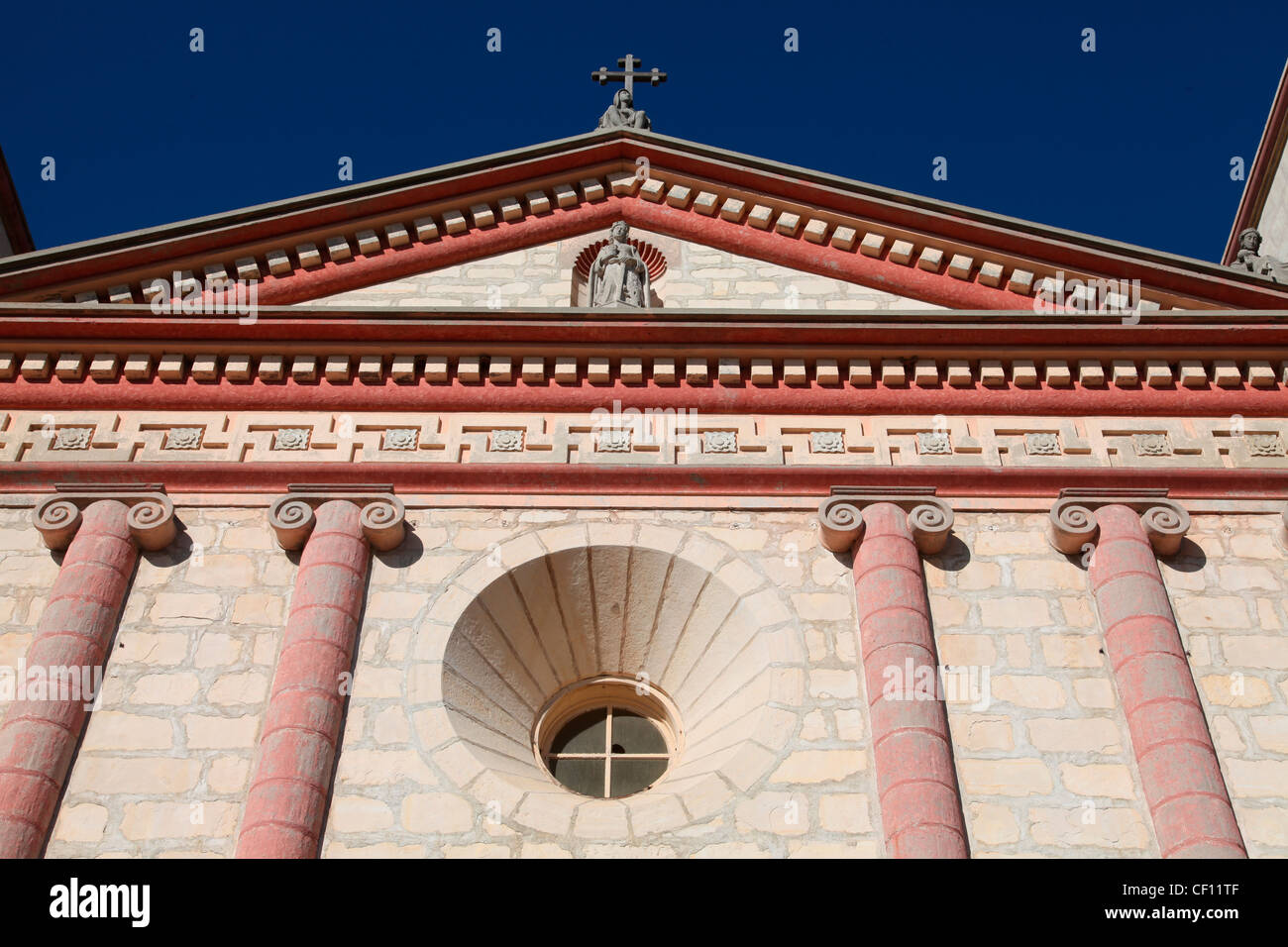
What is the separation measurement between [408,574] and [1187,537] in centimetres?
626

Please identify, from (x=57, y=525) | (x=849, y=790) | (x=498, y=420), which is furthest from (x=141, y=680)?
(x=849, y=790)

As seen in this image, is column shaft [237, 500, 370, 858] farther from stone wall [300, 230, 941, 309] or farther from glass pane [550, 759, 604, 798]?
stone wall [300, 230, 941, 309]

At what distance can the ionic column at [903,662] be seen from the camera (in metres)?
10.2

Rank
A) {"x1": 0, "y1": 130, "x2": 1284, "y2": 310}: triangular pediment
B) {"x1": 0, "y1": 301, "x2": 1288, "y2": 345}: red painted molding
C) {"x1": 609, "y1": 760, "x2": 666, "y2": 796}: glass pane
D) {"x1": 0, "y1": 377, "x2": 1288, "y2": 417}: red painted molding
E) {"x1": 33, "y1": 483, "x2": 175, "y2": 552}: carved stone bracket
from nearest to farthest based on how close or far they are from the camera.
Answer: {"x1": 609, "y1": 760, "x2": 666, "y2": 796}: glass pane < {"x1": 33, "y1": 483, "x2": 175, "y2": 552}: carved stone bracket < {"x1": 0, "y1": 377, "x2": 1288, "y2": 417}: red painted molding < {"x1": 0, "y1": 301, "x2": 1288, "y2": 345}: red painted molding < {"x1": 0, "y1": 130, "x2": 1284, "y2": 310}: triangular pediment

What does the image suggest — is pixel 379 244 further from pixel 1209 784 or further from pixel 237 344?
pixel 1209 784

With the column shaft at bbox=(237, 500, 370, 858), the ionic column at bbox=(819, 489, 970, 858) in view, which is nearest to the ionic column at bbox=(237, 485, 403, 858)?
the column shaft at bbox=(237, 500, 370, 858)

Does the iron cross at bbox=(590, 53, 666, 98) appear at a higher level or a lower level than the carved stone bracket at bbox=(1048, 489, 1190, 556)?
higher

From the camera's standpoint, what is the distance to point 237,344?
13375 mm

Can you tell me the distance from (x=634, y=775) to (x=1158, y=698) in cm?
395

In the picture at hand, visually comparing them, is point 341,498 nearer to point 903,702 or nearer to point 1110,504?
point 903,702

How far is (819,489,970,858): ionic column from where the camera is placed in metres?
10.2

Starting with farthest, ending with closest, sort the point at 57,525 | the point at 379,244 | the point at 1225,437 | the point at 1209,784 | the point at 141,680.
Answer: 1. the point at 379,244
2. the point at 1225,437
3. the point at 57,525
4. the point at 141,680
5. the point at 1209,784

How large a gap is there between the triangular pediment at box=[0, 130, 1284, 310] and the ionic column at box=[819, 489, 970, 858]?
3.15m

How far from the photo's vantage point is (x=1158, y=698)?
10836mm
